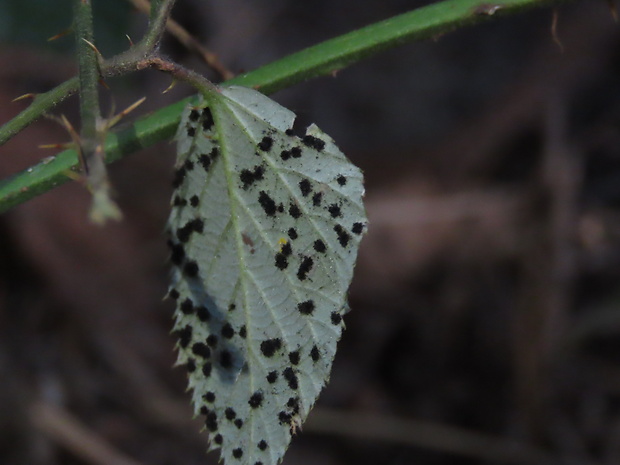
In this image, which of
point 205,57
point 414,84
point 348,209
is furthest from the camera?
point 414,84

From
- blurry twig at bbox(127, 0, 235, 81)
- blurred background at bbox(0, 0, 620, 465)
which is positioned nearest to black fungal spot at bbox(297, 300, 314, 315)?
blurry twig at bbox(127, 0, 235, 81)

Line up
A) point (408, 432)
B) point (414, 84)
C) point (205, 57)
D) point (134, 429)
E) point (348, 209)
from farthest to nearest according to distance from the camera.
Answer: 1. point (414, 84)
2. point (134, 429)
3. point (408, 432)
4. point (205, 57)
5. point (348, 209)

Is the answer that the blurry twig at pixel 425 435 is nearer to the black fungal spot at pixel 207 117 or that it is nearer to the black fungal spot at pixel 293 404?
the black fungal spot at pixel 293 404

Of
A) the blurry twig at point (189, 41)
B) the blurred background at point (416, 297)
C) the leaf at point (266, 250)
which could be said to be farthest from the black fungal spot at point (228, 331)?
the blurred background at point (416, 297)

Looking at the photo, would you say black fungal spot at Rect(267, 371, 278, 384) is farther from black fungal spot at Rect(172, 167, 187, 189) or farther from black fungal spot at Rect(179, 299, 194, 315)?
black fungal spot at Rect(172, 167, 187, 189)

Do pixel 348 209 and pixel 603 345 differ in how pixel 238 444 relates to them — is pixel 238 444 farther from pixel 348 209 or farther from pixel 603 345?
pixel 603 345

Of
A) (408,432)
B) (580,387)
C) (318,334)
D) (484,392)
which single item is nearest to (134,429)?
(408,432)

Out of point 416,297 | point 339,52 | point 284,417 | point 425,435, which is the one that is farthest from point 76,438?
point 339,52
